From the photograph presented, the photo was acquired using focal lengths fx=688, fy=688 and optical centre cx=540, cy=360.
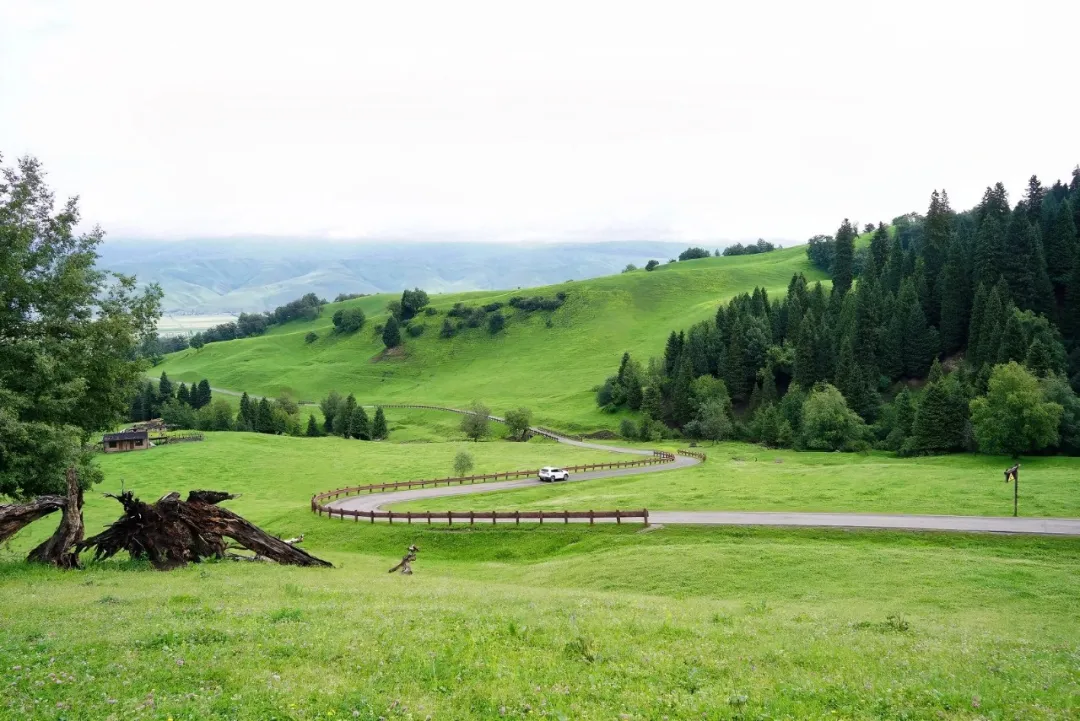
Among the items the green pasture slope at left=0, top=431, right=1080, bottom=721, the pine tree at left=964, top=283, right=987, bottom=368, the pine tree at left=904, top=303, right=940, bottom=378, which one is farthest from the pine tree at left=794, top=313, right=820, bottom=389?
the green pasture slope at left=0, top=431, right=1080, bottom=721

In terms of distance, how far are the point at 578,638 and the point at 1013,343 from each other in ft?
332

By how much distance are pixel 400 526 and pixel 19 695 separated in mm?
38632

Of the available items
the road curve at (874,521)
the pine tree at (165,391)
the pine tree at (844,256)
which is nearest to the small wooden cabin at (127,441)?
the pine tree at (165,391)

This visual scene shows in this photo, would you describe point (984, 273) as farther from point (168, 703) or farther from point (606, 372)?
point (168, 703)

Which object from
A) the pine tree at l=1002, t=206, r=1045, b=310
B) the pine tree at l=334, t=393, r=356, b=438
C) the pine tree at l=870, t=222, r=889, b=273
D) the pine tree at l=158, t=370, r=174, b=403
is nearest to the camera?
the pine tree at l=1002, t=206, r=1045, b=310

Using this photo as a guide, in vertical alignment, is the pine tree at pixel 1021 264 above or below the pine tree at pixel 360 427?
above

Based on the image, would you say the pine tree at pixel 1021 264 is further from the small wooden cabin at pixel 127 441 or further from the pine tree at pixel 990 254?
the small wooden cabin at pixel 127 441

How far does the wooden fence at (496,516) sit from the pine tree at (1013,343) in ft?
238

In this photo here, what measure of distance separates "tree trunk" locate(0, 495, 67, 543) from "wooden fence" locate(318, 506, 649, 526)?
26288mm

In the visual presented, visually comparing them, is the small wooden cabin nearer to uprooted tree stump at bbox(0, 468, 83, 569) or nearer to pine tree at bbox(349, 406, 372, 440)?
pine tree at bbox(349, 406, 372, 440)

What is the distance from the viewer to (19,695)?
11188 mm

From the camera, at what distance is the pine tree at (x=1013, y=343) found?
9325 cm

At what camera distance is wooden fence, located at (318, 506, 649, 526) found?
149ft

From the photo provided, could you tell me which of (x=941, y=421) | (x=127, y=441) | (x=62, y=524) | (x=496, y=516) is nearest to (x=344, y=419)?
(x=127, y=441)
